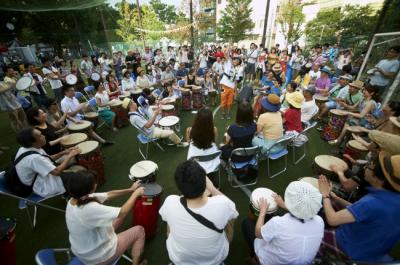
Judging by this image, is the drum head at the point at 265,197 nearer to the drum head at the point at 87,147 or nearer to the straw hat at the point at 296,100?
the straw hat at the point at 296,100

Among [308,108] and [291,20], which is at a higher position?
[291,20]

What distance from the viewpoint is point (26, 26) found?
21375 mm

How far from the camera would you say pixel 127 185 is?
13.9 ft

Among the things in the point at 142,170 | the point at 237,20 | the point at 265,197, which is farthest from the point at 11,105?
the point at 237,20

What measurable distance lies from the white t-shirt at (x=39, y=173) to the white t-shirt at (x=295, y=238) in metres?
3.06

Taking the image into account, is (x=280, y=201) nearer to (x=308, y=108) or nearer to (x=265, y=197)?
(x=265, y=197)

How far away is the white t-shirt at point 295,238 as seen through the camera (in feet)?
5.41

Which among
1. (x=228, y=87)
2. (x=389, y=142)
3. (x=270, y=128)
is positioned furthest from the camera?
(x=228, y=87)

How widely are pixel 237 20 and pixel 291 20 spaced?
25.5ft

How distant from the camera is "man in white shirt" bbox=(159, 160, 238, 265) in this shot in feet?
5.54

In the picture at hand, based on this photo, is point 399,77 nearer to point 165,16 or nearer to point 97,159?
point 97,159

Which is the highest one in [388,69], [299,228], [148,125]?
[388,69]

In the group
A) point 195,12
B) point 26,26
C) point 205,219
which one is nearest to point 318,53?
point 205,219

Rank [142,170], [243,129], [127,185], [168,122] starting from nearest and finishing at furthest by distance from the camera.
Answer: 1. [142,170]
2. [243,129]
3. [127,185]
4. [168,122]
